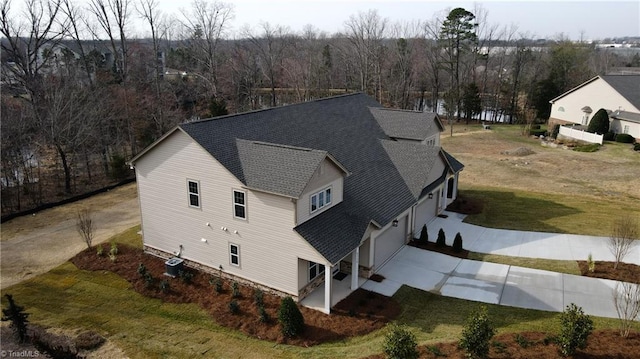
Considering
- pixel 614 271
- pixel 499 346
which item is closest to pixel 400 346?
pixel 499 346

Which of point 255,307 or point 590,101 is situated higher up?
point 590,101

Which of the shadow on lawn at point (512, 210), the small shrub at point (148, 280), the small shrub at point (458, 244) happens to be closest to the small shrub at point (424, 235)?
the small shrub at point (458, 244)

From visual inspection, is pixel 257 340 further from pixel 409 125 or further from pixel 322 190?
pixel 409 125

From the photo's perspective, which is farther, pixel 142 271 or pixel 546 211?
pixel 546 211

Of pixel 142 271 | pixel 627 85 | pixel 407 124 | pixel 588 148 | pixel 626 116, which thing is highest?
pixel 627 85

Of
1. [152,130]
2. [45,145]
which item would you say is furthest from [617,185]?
[45,145]

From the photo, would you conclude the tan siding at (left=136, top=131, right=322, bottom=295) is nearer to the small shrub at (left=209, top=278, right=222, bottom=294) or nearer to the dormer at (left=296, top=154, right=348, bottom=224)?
the dormer at (left=296, top=154, right=348, bottom=224)

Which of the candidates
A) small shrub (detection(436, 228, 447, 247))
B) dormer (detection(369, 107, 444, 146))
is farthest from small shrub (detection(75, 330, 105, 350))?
dormer (detection(369, 107, 444, 146))

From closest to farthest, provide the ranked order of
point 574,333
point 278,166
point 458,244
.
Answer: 1. point 574,333
2. point 278,166
3. point 458,244
